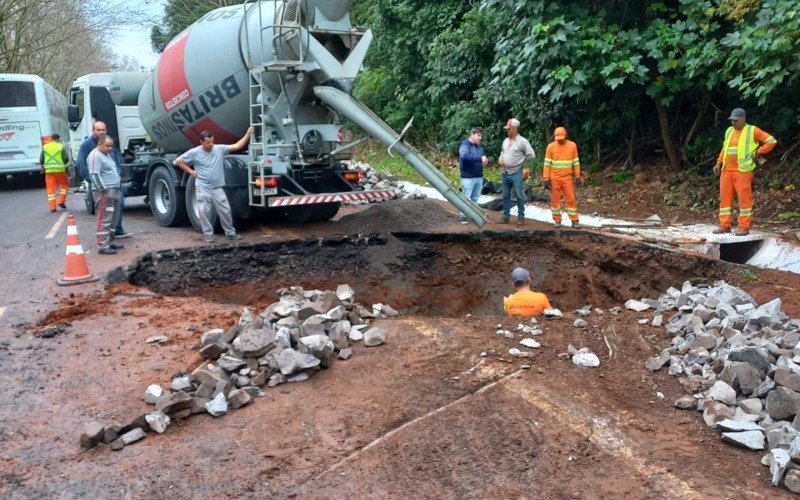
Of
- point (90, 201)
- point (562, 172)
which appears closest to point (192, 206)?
point (90, 201)

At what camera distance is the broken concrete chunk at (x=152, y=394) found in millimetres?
4938

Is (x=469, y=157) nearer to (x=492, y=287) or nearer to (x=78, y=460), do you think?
(x=492, y=287)

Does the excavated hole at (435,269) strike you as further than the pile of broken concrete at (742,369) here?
Yes

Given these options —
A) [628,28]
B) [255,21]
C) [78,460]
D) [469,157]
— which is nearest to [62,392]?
[78,460]

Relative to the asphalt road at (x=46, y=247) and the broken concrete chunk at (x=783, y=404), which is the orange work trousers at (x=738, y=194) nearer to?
the broken concrete chunk at (x=783, y=404)

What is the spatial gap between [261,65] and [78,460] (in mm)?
6730

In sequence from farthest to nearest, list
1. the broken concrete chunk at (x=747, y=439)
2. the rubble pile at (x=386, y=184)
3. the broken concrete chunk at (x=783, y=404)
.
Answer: the rubble pile at (x=386, y=184)
the broken concrete chunk at (x=783, y=404)
the broken concrete chunk at (x=747, y=439)

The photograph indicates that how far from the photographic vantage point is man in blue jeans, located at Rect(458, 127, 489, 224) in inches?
437

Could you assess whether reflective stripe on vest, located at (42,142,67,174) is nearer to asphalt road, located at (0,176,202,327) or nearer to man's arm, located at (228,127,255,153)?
asphalt road, located at (0,176,202,327)

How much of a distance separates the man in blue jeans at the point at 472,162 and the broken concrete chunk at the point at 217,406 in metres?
6.80

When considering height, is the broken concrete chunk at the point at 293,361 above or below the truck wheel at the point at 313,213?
below

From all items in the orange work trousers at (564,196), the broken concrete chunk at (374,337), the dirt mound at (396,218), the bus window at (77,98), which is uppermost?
the bus window at (77,98)

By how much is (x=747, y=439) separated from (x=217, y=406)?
3316mm

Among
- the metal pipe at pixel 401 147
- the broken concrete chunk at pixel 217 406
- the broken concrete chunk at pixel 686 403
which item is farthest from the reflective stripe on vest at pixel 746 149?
the broken concrete chunk at pixel 217 406
